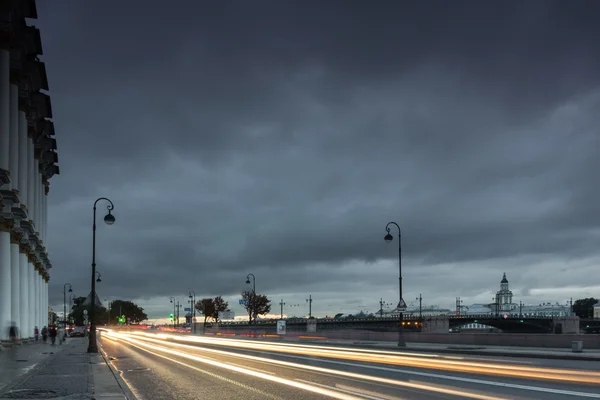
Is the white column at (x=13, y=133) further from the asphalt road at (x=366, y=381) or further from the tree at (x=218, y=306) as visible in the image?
the tree at (x=218, y=306)

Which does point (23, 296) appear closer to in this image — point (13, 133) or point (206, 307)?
point (13, 133)

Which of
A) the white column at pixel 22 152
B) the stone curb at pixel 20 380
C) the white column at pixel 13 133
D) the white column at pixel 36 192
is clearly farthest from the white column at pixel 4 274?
the white column at pixel 36 192

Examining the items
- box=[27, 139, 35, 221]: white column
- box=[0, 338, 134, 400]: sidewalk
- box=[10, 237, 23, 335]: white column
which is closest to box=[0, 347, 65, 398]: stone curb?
box=[0, 338, 134, 400]: sidewalk

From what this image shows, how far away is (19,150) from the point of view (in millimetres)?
47281

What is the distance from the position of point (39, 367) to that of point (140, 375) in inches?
222

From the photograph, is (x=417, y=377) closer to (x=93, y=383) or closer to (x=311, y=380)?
(x=311, y=380)

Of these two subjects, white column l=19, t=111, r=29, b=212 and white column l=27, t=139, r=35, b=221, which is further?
white column l=27, t=139, r=35, b=221

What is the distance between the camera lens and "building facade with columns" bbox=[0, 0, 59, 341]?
3753 cm

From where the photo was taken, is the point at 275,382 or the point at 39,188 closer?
the point at 275,382

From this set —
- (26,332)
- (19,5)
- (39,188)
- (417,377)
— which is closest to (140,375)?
(417,377)

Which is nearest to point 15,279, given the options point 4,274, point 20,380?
point 4,274

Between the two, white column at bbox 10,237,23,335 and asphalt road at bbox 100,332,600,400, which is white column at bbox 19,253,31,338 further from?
asphalt road at bbox 100,332,600,400

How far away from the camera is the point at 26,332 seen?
5528 centimetres

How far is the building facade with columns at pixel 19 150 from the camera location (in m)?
37.5
